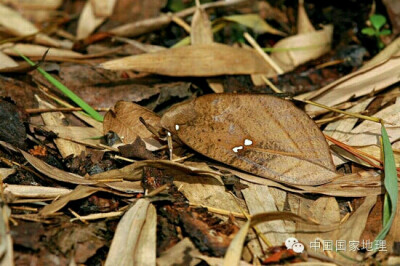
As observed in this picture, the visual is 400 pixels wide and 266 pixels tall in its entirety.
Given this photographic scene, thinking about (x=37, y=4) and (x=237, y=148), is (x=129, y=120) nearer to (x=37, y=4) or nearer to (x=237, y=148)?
(x=237, y=148)

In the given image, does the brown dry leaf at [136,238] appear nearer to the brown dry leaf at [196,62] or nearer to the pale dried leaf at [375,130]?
the brown dry leaf at [196,62]

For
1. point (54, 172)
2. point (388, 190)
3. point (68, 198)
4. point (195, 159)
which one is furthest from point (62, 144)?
point (388, 190)

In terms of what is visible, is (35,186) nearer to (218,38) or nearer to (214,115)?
(214,115)

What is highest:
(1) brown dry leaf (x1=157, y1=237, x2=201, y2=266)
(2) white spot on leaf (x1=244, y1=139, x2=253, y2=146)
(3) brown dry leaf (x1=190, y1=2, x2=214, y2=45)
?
(3) brown dry leaf (x1=190, y1=2, x2=214, y2=45)

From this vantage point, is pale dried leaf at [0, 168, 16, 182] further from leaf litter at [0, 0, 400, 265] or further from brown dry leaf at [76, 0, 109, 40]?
brown dry leaf at [76, 0, 109, 40]

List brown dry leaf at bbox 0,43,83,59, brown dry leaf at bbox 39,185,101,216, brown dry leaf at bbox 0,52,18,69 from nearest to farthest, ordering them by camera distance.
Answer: brown dry leaf at bbox 39,185,101,216 < brown dry leaf at bbox 0,52,18,69 < brown dry leaf at bbox 0,43,83,59

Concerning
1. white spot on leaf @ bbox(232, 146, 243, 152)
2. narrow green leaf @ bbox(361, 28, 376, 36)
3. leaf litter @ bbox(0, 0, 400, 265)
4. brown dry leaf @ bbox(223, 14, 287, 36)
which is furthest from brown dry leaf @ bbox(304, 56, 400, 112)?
brown dry leaf @ bbox(223, 14, 287, 36)

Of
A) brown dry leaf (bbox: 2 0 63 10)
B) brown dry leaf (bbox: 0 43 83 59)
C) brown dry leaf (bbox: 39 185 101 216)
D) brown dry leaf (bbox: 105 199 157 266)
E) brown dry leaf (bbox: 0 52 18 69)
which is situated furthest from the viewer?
brown dry leaf (bbox: 2 0 63 10)
